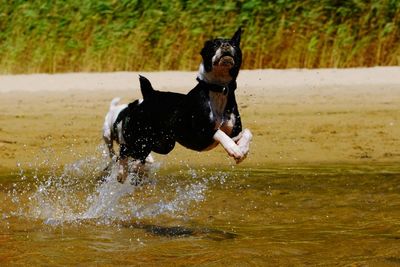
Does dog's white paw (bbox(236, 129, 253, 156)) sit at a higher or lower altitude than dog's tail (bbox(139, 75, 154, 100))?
lower

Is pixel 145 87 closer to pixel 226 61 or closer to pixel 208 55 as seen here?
pixel 208 55

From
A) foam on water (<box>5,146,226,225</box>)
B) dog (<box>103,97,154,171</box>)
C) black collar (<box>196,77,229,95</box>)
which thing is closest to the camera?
black collar (<box>196,77,229,95</box>)

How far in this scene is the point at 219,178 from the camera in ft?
33.3

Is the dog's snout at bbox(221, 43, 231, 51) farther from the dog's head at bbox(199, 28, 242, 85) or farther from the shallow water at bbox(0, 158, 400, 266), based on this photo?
the shallow water at bbox(0, 158, 400, 266)

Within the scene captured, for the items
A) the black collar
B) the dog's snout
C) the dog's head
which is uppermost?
the dog's snout

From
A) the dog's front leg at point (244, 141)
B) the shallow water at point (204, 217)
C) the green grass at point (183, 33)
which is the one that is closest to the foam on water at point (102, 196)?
the shallow water at point (204, 217)

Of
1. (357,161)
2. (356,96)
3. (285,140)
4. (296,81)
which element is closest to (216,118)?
(357,161)

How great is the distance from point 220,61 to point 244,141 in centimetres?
64

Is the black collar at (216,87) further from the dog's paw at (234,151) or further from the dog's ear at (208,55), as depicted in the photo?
the dog's paw at (234,151)

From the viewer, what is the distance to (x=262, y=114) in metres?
13.2

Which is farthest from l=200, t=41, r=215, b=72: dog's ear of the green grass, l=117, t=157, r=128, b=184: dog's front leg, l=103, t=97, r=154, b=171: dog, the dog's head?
the green grass

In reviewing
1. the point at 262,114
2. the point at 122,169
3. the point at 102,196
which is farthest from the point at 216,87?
the point at 262,114

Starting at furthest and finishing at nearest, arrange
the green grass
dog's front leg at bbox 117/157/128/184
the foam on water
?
the green grass, dog's front leg at bbox 117/157/128/184, the foam on water

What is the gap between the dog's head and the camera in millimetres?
7383
